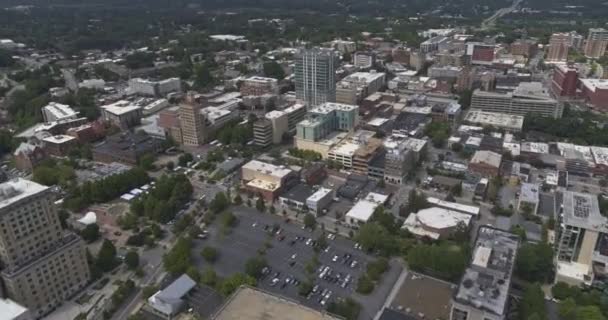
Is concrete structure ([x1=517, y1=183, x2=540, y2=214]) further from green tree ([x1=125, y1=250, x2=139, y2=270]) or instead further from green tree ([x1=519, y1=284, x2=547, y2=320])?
green tree ([x1=125, y1=250, x2=139, y2=270])

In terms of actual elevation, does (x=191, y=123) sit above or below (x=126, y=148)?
above

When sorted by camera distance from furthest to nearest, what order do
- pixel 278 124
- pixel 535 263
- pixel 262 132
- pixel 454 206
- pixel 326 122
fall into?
pixel 278 124, pixel 326 122, pixel 262 132, pixel 454 206, pixel 535 263

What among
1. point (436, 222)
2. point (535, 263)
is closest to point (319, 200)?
point (436, 222)

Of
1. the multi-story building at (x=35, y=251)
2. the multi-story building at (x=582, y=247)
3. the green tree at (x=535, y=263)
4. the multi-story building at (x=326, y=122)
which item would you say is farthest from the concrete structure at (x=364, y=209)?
the multi-story building at (x=35, y=251)

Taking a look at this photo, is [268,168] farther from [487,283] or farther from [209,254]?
[487,283]

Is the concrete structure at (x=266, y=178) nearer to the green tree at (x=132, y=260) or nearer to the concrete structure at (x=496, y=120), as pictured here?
the green tree at (x=132, y=260)

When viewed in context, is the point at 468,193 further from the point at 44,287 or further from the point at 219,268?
the point at 44,287
